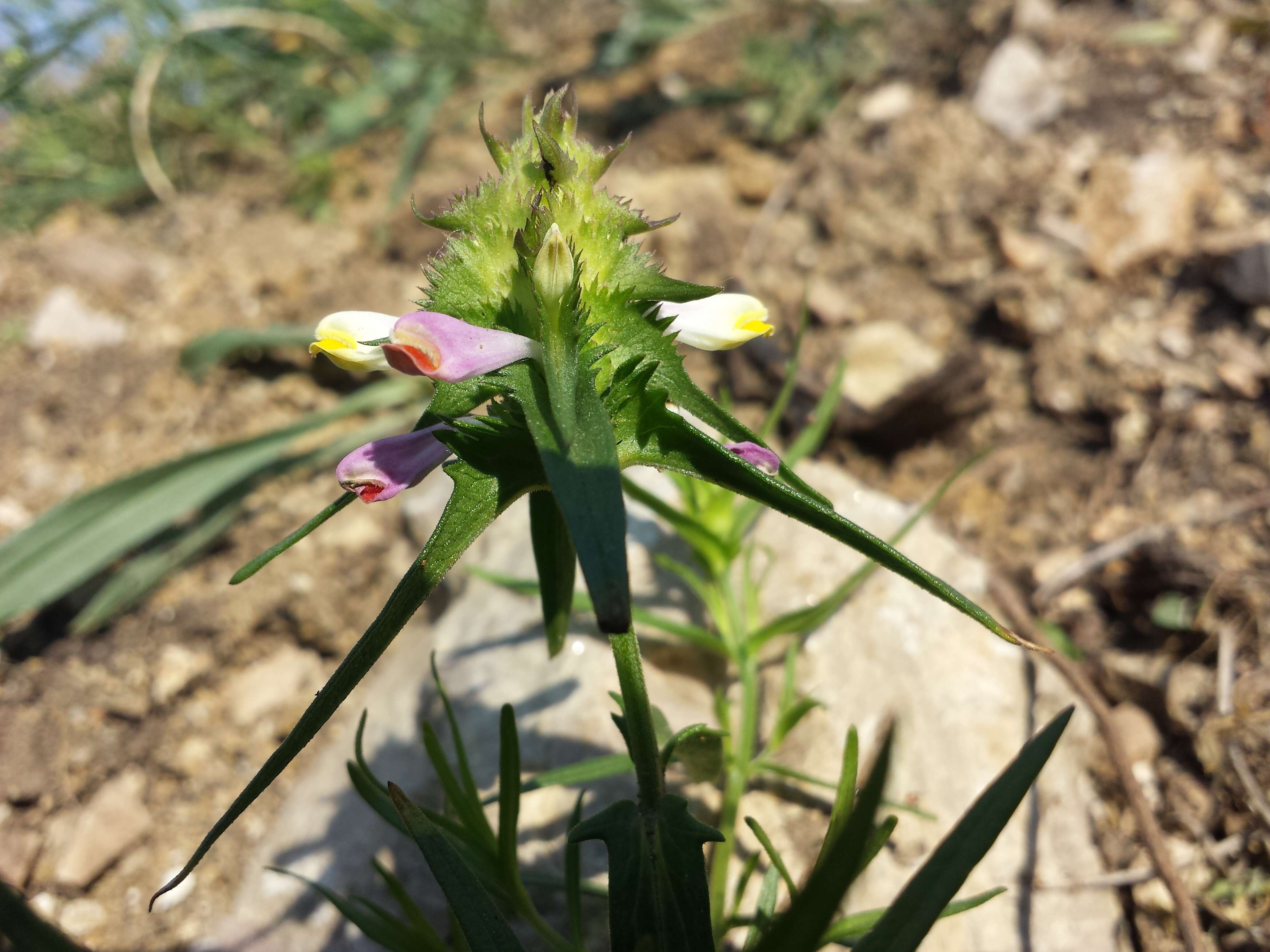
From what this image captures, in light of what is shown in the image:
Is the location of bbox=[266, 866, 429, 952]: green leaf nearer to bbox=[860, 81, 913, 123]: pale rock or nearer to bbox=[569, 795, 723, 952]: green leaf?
bbox=[569, 795, 723, 952]: green leaf

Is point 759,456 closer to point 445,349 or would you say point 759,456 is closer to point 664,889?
point 445,349

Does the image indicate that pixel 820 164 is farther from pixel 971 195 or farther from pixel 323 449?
pixel 323 449

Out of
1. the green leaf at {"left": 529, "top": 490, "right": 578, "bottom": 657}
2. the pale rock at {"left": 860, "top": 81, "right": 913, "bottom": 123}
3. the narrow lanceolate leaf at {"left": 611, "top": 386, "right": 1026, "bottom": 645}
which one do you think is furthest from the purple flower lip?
the pale rock at {"left": 860, "top": 81, "right": 913, "bottom": 123}

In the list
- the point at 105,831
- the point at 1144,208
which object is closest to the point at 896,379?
the point at 1144,208

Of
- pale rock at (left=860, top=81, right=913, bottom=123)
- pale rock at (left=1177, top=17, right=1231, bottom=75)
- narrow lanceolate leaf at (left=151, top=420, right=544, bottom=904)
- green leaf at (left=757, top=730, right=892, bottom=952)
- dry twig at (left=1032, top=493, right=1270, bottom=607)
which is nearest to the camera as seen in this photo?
green leaf at (left=757, top=730, right=892, bottom=952)

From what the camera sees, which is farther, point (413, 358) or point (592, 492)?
point (413, 358)

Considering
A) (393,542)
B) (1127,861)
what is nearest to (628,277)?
(1127,861)
